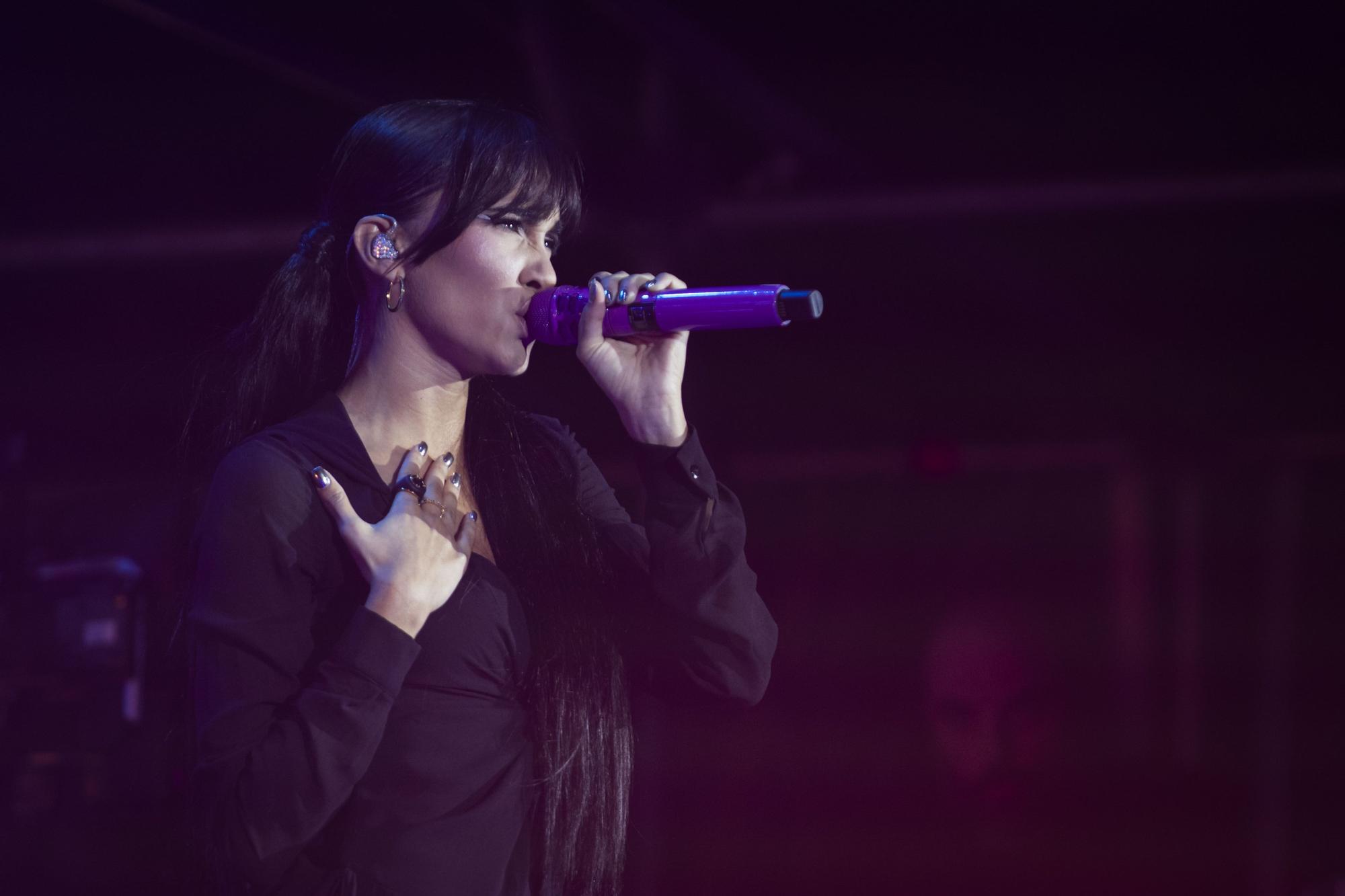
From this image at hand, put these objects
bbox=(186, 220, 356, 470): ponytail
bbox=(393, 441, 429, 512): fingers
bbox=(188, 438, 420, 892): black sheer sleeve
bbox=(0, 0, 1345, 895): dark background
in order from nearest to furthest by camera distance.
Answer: bbox=(188, 438, 420, 892): black sheer sleeve → bbox=(393, 441, 429, 512): fingers → bbox=(186, 220, 356, 470): ponytail → bbox=(0, 0, 1345, 895): dark background

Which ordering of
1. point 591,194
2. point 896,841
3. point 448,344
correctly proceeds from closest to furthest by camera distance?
point 448,344 < point 591,194 < point 896,841

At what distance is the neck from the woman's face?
24 millimetres

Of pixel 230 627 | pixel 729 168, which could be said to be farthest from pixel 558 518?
pixel 729 168

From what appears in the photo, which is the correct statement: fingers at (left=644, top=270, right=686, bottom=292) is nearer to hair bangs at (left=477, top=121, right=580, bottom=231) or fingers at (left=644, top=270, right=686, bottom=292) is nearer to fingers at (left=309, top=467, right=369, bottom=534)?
hair bangs at (left=477, top=121, right=580, bottom=231)

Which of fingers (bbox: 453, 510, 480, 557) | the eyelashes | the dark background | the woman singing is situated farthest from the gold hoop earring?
the dark background

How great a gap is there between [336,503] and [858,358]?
14.4ft

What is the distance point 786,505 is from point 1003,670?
1083 millimetres

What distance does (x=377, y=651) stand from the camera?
1.10m

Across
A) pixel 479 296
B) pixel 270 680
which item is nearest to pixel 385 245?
pixel 479 296

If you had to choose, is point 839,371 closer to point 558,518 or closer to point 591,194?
point 591,194

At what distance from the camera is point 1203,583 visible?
5.46 metres

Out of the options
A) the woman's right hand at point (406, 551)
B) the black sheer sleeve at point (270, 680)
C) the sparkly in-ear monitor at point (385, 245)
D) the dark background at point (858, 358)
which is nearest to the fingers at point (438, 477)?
the woman's right hand at point (406, 551)

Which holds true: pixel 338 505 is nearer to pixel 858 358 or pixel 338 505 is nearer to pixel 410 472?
pixel 410 472

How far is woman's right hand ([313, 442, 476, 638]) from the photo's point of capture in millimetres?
1127
